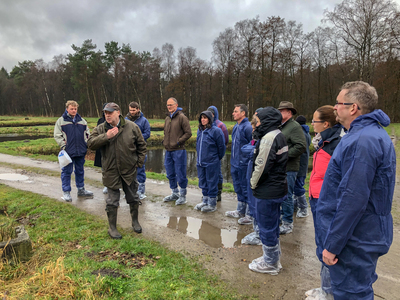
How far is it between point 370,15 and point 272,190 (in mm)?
25007

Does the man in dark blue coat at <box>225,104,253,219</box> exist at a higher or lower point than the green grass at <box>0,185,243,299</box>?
higher

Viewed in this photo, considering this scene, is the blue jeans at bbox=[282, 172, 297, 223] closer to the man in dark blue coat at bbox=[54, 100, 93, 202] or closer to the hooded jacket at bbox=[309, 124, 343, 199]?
the hooded jacket at bbox=[309, 124, 343, 199]

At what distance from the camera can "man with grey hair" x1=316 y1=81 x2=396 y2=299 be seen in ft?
5.98

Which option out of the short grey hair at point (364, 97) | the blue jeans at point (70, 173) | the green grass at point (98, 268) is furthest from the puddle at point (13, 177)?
the short grey hair at point (364, 97)

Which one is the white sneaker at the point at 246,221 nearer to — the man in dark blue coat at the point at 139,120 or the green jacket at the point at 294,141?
the green jacket at the point at 294,141

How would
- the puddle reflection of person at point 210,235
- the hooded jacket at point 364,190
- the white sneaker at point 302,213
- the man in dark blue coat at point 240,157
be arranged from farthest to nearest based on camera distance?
the white sneaker at point 302,213, the man in dark blue coat at point 240,157, the puddle reflection of person at point 210,235, the hooded jacket at point 364,190

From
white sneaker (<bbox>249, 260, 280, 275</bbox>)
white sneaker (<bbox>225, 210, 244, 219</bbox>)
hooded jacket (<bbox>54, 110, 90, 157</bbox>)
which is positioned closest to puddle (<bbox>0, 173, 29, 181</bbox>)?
hooded jacket (<bbox>54, 110, 90, 157</bbox>)

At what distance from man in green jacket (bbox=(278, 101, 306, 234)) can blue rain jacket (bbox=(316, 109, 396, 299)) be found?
239 cm

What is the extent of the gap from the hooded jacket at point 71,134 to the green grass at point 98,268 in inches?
80.5

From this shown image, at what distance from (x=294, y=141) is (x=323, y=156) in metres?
1.14

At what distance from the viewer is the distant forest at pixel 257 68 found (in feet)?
73.0

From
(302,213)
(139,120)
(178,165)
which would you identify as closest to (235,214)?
(302,213)

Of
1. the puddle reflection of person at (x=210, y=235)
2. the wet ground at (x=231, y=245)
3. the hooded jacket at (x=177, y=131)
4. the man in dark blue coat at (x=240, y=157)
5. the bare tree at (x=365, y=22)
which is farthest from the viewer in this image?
the bare tree at (x=365, y=22)

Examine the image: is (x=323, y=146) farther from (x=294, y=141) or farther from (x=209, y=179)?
(x=209, y=179)
